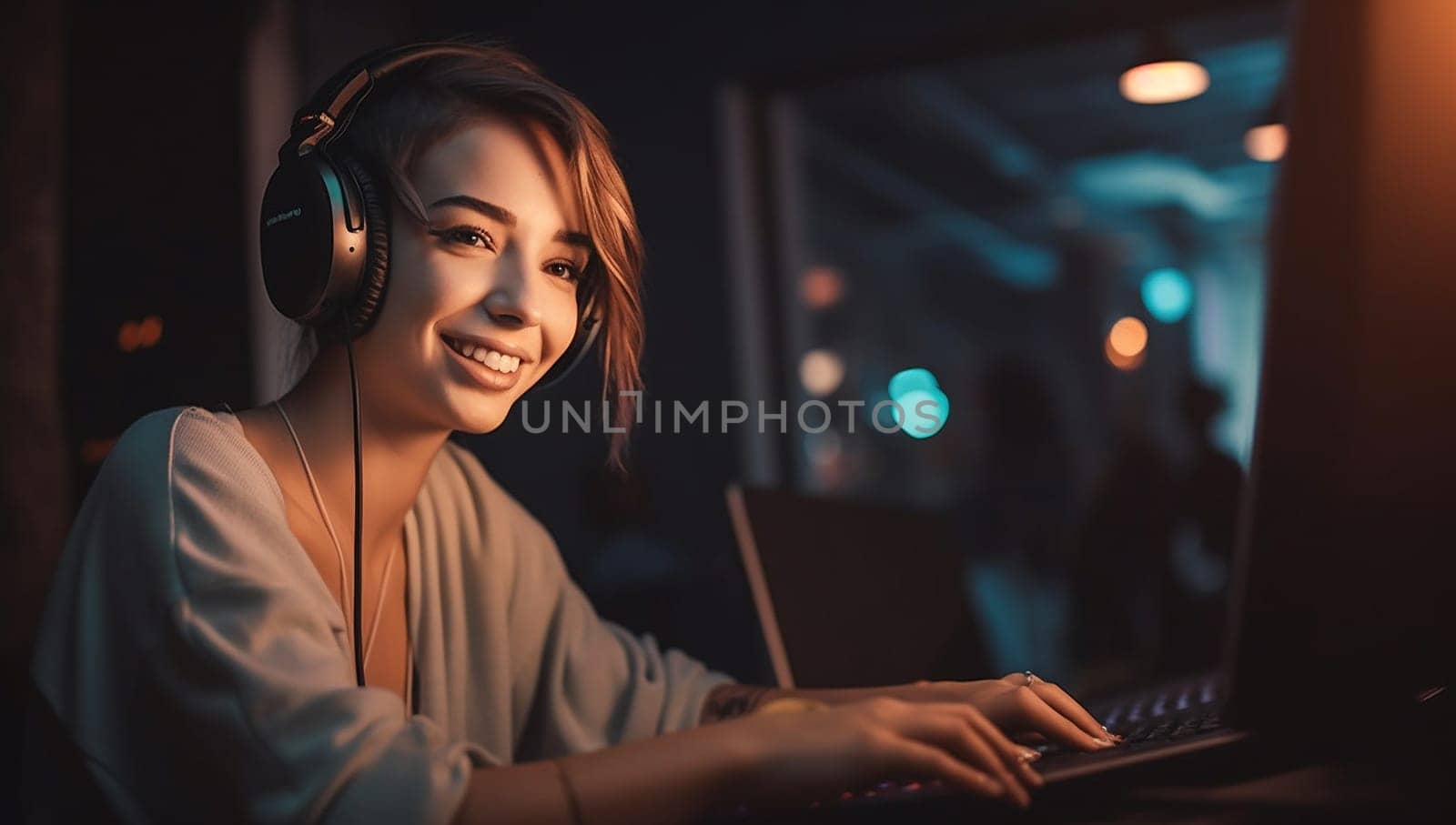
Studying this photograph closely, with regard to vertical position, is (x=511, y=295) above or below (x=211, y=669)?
above

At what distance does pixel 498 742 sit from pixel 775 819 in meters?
0.46

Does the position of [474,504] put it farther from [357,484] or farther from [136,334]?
[136,334]

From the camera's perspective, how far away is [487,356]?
0.84 m

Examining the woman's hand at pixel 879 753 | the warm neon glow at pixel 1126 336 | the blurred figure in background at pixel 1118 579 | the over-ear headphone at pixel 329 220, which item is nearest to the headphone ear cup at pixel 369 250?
the over-ear headphone at pixel 329 220

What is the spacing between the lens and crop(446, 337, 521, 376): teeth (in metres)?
0.83

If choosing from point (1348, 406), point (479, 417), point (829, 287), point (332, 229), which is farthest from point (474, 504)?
point (829, 287)

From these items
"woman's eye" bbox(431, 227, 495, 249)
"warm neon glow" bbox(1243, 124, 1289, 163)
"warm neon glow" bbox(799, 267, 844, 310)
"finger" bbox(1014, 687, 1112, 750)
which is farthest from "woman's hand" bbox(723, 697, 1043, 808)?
"warm neon glow" bbox(799, 267, 844, 310)

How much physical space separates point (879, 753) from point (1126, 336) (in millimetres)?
10614

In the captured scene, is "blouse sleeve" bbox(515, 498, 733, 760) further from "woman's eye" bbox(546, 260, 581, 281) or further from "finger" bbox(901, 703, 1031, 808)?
"finger" bbox(901, 703, 1031, 808)

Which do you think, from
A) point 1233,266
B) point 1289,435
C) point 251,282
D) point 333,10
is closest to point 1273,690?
point 1289,435

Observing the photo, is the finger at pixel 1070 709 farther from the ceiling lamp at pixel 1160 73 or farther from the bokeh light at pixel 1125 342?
the bokeh light at pixel 1125 342

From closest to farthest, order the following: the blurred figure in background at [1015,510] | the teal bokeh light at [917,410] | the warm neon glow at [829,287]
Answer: the teal bokeh light at [917,410]
the blurred figure in background at [1015,510]
the warm neon glow at [829,287]

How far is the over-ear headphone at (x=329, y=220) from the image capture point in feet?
2.57

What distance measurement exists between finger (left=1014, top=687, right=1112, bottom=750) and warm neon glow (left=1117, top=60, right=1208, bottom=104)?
283 centimetres
